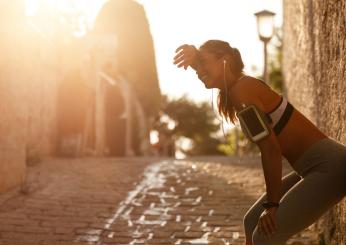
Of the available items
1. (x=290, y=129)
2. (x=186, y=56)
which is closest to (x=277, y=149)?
(x=290, y=129)

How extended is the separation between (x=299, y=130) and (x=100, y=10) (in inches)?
1165

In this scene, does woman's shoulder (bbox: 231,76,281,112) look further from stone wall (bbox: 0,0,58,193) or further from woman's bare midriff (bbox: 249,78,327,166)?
stone wall (bbox: 0,0,58,193)

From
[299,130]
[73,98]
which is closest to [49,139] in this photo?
[73,98]

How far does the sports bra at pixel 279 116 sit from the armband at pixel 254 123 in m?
→ 0.14

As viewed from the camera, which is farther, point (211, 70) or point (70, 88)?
point (70, 88)

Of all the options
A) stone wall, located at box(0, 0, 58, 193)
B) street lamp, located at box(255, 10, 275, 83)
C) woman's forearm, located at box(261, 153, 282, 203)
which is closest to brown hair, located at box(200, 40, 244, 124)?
woman's forearm, located at box(261, 153, 282, 203)

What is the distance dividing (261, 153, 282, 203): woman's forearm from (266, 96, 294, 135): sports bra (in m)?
0.23

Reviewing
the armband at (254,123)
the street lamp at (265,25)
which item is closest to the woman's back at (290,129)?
the armband at (254,123)

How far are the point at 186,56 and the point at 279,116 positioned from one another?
63 centimetres

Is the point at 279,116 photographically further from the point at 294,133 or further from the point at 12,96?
the point at 12,96

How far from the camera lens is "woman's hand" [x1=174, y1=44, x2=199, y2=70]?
2.97 m

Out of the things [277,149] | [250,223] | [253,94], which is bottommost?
[250,223]

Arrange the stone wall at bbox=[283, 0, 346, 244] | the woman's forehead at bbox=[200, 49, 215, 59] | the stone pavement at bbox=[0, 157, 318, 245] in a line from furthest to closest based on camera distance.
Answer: the stone pavement at bbox=[0, 157, 318, 245] < the stone wall at bbox=[283, 0, 346, 244] < the woman's forehead at bbox=[200, 49, 215, 59]

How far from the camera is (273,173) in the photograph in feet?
8.81
